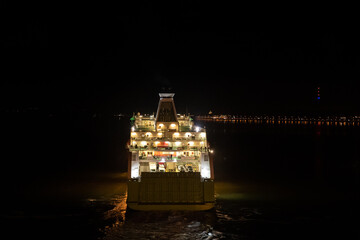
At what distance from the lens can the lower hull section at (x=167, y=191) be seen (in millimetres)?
24203

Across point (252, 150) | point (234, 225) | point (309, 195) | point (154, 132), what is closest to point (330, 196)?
point (309, 195)

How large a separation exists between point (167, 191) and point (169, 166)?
17.7ft

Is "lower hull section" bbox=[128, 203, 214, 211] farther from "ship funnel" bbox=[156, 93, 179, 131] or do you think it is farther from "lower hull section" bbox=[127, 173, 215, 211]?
"ship funnel" bbox=[156, 93, 179, 131]

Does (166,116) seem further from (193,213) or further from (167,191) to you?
(193,213)

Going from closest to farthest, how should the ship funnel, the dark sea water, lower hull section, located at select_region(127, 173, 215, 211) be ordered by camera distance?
the dark sea water, lower hull section, located at select_region(127, 173, 215, 211), the ship funnel

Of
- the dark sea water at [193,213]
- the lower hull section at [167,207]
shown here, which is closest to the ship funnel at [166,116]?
the dark sea water at [193,213]

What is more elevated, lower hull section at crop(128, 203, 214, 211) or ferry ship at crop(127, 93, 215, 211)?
ferry ship at crop(127, 93, 215, 211)

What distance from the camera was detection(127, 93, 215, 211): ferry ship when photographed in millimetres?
24250

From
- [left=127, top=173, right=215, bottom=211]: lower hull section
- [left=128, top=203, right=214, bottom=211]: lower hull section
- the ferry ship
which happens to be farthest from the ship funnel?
[left=128, top=203, right=214, bottom=211]: lower hull section

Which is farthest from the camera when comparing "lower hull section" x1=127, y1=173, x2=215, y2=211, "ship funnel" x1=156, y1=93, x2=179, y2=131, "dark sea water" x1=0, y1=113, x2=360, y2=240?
"ship funnel" x1=156, y1=93, x2=179, y2=131

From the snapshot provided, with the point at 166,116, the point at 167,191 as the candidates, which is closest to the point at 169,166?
the point at 167,191

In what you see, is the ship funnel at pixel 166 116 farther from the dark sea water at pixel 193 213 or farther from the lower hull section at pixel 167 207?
the lower hull section at pixel 167 207

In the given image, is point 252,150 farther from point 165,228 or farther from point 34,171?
point 165,228

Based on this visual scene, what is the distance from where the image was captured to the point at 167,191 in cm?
2423
